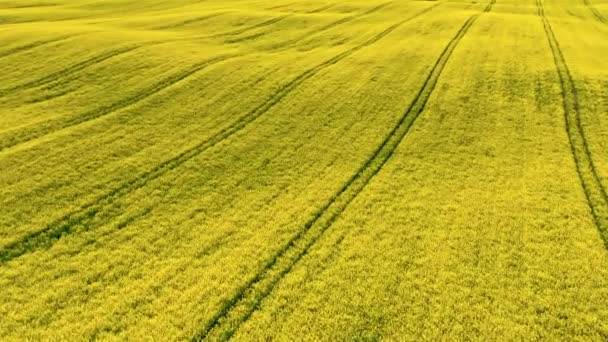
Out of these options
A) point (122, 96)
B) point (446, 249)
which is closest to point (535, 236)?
point (446, 249)

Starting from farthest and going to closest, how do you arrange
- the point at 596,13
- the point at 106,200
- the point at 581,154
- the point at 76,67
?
the point at 596,13
the point at 76,67
the point at 581,154
the point at 106,200

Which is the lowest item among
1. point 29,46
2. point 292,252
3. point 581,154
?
point 292,252

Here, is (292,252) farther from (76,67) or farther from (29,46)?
(29,46)

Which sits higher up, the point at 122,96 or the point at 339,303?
the point at 122,96

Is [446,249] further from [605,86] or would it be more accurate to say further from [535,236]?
[605,86]

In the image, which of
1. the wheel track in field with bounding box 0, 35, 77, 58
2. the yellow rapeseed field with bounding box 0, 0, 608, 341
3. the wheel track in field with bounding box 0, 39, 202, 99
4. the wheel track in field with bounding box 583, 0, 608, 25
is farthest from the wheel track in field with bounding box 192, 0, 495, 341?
the wheel track in field with bounding box 583, 0, 608, 25

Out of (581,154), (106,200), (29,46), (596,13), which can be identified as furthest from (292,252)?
(596,13)

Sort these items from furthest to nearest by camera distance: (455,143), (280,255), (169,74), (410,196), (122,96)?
(169,74)
(122,96)
(455,143)
(410,196)
(280,255)
